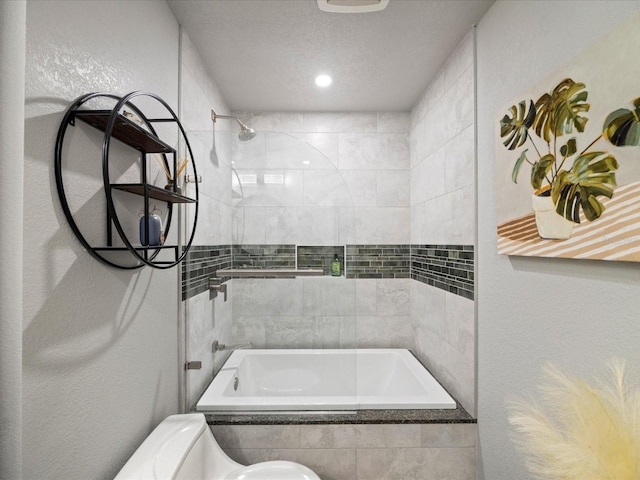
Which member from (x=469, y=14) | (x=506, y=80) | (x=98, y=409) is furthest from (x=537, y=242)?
(x=98, y=409)

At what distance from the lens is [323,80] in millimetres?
2266

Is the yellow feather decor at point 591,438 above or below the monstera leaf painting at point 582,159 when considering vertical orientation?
below

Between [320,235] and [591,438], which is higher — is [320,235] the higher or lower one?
the higher one

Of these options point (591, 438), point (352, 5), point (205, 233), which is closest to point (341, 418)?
point (205, 233)

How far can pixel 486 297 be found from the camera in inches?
63.6

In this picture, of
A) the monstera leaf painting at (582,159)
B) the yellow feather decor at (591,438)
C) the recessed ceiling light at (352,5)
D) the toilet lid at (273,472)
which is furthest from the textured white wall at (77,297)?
the monstera leaf painting at (582,159)

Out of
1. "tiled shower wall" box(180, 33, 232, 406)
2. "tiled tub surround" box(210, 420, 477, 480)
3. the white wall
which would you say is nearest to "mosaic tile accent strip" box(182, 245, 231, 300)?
"tiled shower wall" box(180, 33, 232, 406)

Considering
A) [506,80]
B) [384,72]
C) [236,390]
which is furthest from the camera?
[384,72]

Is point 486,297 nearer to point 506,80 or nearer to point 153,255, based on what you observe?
point 506,80

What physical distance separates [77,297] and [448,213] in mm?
1869

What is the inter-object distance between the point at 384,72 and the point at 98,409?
2276 mm

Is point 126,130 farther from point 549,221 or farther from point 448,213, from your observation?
point 448,213

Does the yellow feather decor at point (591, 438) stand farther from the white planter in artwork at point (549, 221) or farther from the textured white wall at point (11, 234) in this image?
the textured white wall at point (11, 234)

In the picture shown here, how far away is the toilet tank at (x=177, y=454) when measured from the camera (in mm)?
1131
